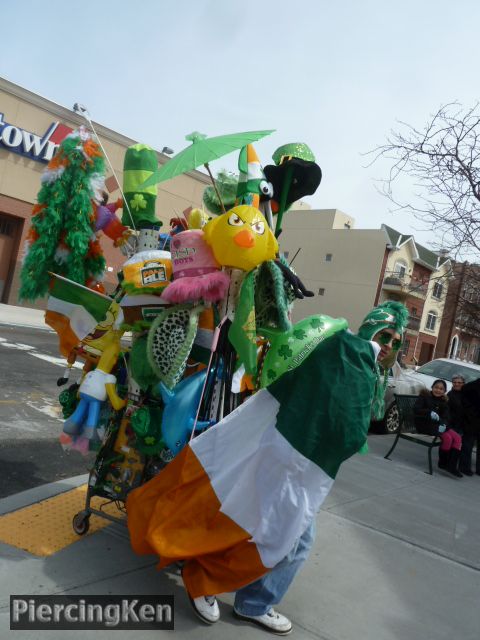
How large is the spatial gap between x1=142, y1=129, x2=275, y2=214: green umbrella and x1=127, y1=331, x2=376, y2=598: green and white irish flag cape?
1039mm

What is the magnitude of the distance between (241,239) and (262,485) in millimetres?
1182

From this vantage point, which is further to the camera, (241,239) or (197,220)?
(197,220)

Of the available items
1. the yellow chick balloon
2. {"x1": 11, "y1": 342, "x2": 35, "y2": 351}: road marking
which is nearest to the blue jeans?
the yellow chick balloon

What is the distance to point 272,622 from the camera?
110 inches

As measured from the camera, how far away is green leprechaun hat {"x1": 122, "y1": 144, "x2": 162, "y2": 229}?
362cm

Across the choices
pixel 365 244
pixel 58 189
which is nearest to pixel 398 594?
pixel 58 189

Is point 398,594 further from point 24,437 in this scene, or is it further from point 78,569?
point 24,437

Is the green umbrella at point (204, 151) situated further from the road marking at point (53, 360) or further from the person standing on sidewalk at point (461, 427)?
the road marking at point (53, 360)

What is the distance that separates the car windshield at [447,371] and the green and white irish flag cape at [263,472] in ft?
30.8

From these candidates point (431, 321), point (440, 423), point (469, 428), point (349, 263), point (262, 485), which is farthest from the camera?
point (431, 321)

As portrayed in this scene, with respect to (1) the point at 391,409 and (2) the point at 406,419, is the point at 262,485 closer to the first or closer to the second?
(2) the point at 406,419

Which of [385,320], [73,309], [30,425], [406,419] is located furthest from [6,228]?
[385,320]

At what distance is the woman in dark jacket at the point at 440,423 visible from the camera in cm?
739

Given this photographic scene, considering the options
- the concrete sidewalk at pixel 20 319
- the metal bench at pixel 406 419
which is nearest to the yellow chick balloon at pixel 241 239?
the metal bench at pixel 406 419
